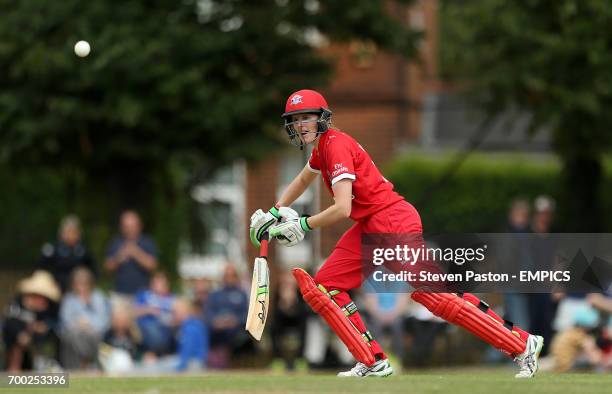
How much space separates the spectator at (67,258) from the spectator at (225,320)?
4.88 feet

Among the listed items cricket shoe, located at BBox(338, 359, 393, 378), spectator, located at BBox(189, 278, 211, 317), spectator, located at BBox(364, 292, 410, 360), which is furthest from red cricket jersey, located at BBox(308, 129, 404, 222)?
spectator, located at BBox(189, 278, 211, 317)

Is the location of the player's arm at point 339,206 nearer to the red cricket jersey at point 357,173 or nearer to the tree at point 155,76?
the red cricket jersey at point 357,173

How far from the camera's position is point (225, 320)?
17734 millimetres

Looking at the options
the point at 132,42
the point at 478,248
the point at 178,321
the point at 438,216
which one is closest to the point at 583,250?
the point at 478,248

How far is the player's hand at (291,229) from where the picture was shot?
10.0m

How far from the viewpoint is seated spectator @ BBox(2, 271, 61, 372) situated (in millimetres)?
16781

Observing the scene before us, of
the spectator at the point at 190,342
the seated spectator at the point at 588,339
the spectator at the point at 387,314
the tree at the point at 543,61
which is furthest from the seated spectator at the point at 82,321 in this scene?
the tree at the point at 543,61

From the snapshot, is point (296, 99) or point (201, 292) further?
point (201, 292)

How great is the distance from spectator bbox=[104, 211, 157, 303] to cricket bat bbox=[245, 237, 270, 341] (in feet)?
24.5

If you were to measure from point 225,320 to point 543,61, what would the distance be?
539 cm

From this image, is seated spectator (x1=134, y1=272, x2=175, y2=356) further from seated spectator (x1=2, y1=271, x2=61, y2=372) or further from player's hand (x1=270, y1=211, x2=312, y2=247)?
player's hand (x1=270, y1=211, x2=312, y2=247)

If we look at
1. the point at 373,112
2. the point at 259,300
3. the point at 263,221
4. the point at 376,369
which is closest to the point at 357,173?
the point at 263,221

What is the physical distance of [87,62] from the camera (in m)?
18.2

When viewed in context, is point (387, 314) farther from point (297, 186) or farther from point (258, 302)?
point (258, 302)
